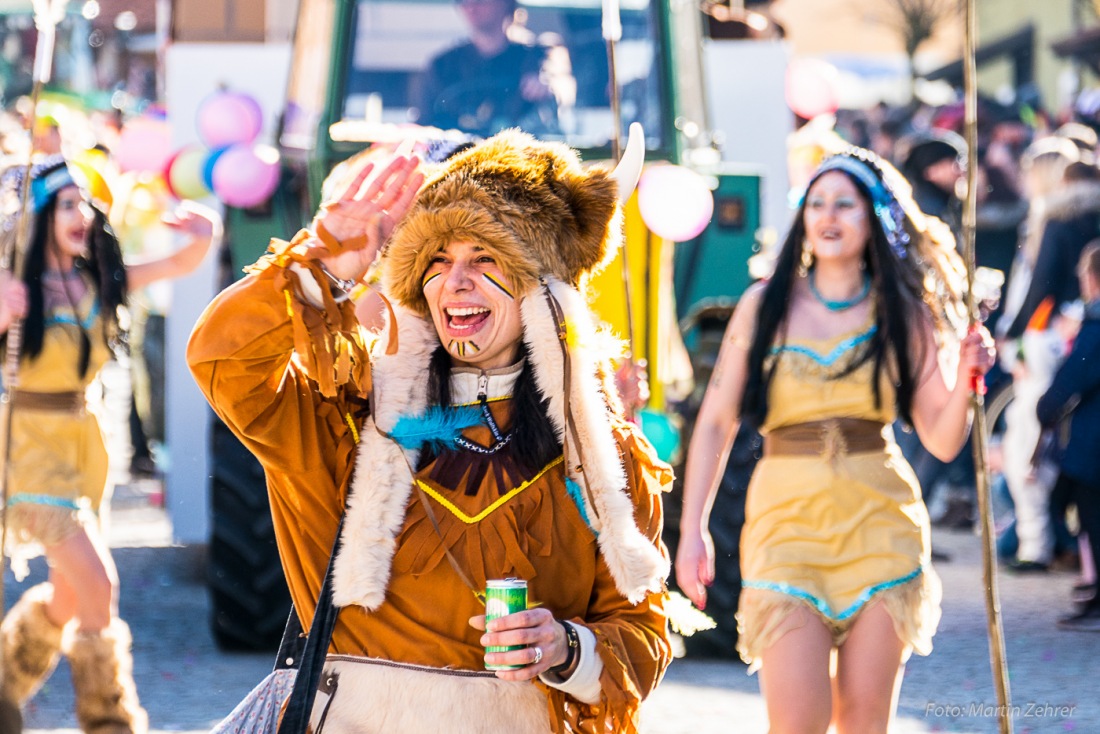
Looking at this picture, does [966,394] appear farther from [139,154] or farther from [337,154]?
[139,154]

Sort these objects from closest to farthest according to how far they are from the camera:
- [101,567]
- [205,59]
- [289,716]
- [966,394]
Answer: [289,716] → [966,394] → [101,567] → [205,59]

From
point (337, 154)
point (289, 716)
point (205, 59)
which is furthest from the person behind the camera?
point (205, 59)

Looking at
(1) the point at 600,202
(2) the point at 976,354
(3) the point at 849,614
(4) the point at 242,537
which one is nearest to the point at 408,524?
(1) the point at 600,202

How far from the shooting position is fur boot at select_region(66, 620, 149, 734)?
5.12m

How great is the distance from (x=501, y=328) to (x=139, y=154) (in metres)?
5.90

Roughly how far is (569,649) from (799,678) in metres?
1.50

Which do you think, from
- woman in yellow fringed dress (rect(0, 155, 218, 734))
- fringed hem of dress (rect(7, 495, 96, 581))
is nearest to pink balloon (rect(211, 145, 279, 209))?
woman in yellow fringed dress (rect(0, 155, 218, 734))

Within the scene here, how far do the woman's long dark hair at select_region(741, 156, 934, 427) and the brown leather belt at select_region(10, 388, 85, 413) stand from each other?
2395mm

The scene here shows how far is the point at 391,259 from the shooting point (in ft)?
9.95

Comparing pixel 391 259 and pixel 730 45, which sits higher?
pixel 730 45

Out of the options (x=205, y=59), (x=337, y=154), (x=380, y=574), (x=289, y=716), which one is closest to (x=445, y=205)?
(x=380, y=574)

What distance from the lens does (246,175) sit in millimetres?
6789

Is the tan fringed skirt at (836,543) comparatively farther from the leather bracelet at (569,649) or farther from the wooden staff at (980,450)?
the leather bracelet at (569,649)

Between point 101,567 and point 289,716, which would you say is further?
point 101,567
